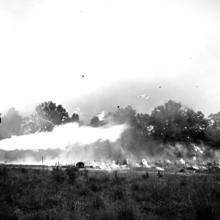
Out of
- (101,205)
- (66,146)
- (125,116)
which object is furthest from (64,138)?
(101,205)

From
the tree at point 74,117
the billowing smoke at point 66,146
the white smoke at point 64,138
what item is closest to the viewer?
the billowing smoke at point 66,146

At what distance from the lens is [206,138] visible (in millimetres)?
82562

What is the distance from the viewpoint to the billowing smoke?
54491 millimetres

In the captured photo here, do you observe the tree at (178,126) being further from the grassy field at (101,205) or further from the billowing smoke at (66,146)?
the grassy field at (101,205)

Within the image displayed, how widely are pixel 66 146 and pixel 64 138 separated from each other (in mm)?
6149

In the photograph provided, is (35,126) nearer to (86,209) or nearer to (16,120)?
(16,120)

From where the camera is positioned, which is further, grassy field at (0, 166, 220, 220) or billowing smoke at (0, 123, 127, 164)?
billowing smoke at (0, 123, 127, 164)

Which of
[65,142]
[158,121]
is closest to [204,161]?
[158,121]

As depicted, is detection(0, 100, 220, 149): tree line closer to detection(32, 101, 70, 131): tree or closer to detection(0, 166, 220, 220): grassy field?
detection(32, 101, 70, 131): tree

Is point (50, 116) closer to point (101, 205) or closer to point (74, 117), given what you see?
point (74, 117)

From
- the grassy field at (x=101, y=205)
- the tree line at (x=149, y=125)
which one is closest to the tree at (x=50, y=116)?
the tree line at (x=149, y=125)

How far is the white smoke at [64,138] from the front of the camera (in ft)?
195

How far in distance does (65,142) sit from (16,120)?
35495 mm

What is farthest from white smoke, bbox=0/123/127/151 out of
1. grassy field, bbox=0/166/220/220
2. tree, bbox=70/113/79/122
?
grassy field, bbox=0/166/220/220
